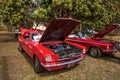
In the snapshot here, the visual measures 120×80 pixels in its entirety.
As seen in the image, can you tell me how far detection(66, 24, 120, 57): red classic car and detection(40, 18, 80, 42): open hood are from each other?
178 centimetres

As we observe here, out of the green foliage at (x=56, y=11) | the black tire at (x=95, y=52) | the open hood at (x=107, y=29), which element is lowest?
the black tire at (x=95, y=52)

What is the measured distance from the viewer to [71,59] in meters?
5.52

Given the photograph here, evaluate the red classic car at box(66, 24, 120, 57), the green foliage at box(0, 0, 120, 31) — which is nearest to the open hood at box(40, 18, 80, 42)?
the red classic car at box(66, 24, 120, 57)

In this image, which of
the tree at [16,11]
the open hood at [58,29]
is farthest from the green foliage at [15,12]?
the open hood at [58,29]

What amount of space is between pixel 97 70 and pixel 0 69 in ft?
13.0

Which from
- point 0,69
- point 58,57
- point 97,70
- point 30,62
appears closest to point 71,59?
point 58,57

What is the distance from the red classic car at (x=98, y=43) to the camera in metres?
7.35

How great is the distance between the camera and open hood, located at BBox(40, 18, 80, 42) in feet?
19.3

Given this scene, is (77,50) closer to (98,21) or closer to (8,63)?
(8,63)

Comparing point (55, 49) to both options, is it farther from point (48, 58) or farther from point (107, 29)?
point (107, 29)

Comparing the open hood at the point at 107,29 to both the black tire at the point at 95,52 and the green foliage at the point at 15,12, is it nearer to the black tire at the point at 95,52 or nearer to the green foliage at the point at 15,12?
the black tire at the point at 95,52

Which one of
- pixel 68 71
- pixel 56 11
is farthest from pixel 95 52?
pixel 56 11

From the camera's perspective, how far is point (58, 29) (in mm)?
6527

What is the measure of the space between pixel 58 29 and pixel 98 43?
246 centimetres
